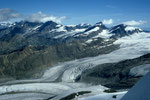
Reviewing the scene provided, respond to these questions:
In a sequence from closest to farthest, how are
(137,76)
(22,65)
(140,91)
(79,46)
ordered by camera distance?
1. (140,91)
2. (137,76)
3. (22,65)
4. (79,46)

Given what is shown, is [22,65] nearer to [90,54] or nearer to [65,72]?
[65,72]

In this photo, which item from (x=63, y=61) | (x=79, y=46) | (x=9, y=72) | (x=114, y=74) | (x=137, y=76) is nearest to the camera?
→ (x=137, y=76)

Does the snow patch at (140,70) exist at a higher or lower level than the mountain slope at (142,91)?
lower

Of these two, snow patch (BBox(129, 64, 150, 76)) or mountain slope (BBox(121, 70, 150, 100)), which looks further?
snow patch (BBox(129, 64, 150, 76))

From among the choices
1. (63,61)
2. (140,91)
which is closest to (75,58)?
(63,61)

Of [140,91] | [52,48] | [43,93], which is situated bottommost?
[43,93]

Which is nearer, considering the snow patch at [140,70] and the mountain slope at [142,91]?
the mountain slope at [142,91]

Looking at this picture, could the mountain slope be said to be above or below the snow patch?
above

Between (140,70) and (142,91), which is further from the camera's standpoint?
(140,70)

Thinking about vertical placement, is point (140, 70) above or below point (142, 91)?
below

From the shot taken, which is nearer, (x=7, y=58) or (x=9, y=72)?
(x=9, y=72)

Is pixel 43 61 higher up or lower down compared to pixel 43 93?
higher up
